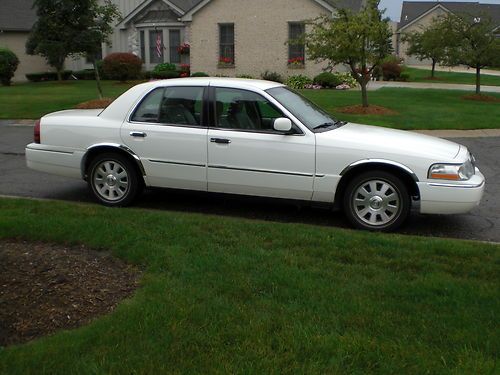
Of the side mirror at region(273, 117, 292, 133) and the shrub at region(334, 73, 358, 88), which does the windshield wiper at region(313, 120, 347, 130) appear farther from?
the shrub at region(334, 73, 358, 88)

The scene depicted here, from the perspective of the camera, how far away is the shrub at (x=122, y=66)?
29452 millimetres

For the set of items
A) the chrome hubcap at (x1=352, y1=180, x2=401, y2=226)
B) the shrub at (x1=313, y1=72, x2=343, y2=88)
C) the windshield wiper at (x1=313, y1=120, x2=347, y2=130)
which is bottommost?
the chrome hubcap at (x1=352, y1=180, x2=401, y2=226)

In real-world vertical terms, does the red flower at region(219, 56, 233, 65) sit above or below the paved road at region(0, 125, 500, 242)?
above

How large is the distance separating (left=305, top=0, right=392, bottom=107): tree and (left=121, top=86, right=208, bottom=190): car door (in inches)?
411

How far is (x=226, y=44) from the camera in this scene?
96.6ft

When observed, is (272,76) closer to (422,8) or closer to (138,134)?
(138,134)

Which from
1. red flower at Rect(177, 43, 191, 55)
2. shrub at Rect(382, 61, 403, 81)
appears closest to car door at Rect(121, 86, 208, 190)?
red flower at Rect(177, 43, 191, 55)

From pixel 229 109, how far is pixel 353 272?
2696 millimetres

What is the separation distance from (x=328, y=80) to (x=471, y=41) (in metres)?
7.02

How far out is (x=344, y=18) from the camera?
17000 mm

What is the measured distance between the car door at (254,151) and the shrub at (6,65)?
26.6 m

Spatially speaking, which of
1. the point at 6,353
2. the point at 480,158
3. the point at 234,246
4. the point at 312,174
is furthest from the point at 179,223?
the point at 480,158

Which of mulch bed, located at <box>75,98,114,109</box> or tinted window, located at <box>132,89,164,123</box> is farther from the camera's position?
mulch bed, located at <box>75,98,114,109</box>

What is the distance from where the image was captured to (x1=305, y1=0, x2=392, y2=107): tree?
16.3m
